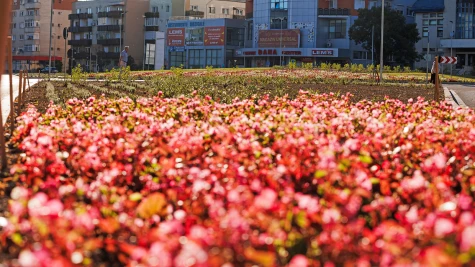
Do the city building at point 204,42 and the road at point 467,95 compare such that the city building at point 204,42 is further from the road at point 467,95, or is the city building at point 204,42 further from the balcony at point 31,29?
the road at point 467,95

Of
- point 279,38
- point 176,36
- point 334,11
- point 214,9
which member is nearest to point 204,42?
point 176,36

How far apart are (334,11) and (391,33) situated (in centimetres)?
1987

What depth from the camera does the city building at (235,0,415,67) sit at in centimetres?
10475

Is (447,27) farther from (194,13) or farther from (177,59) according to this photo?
(194,13)

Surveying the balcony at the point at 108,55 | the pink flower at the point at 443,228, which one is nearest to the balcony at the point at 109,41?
the balcony at the point at 108,55

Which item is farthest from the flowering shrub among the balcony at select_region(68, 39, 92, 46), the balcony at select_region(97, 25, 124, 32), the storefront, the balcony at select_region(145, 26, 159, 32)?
the balcony at select_region(68, 39, 92, 46)

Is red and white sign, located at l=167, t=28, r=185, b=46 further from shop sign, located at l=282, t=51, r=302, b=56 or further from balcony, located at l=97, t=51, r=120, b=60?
shop sign, located at l=282, t=51, r=302, b=56

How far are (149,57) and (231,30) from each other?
12.2m

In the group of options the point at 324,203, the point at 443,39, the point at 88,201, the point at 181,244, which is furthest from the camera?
the point at 443,39

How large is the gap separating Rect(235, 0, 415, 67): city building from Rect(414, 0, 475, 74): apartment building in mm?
4506

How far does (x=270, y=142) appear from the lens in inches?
339

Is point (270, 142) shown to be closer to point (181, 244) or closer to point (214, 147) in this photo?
point (214, 147)

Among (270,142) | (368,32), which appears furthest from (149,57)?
(270,142)

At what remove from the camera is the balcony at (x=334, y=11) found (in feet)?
344
